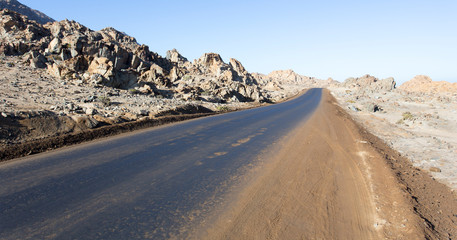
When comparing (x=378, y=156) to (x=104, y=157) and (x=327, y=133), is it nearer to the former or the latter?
(x=327, y=133)

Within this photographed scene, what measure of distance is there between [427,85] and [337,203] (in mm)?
69795

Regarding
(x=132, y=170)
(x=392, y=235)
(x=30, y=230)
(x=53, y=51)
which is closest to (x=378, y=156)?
(x=392, y=235)

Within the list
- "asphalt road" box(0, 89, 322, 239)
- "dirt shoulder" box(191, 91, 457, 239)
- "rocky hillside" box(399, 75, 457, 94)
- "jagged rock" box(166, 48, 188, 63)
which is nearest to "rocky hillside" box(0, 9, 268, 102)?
"asphalt road" box(0, 89, 322, 239)

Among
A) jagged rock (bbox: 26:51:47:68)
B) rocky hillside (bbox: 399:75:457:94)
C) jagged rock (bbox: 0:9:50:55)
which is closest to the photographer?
jagged rock (bbox: 26:51:47:68)

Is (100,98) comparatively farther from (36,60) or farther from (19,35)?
(19,35)

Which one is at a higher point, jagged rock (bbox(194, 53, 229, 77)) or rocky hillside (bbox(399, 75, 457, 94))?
jagged rock (bbox(194, 53, 229, 77))

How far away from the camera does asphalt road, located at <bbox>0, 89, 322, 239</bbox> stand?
3764 millimetres

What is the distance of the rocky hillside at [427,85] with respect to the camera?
50.9 meters

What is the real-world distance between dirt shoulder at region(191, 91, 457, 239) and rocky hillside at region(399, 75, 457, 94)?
2250 inches

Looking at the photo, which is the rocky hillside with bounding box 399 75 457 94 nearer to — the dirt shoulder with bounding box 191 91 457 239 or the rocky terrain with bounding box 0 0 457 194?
the rocky terrain with bounding box 0 0 457 194

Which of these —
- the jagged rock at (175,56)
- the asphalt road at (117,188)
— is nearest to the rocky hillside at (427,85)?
the jagged rock at (175,56)

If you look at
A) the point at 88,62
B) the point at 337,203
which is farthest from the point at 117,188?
the point at 88,62

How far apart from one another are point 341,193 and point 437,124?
16.4m

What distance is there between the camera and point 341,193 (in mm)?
5340
